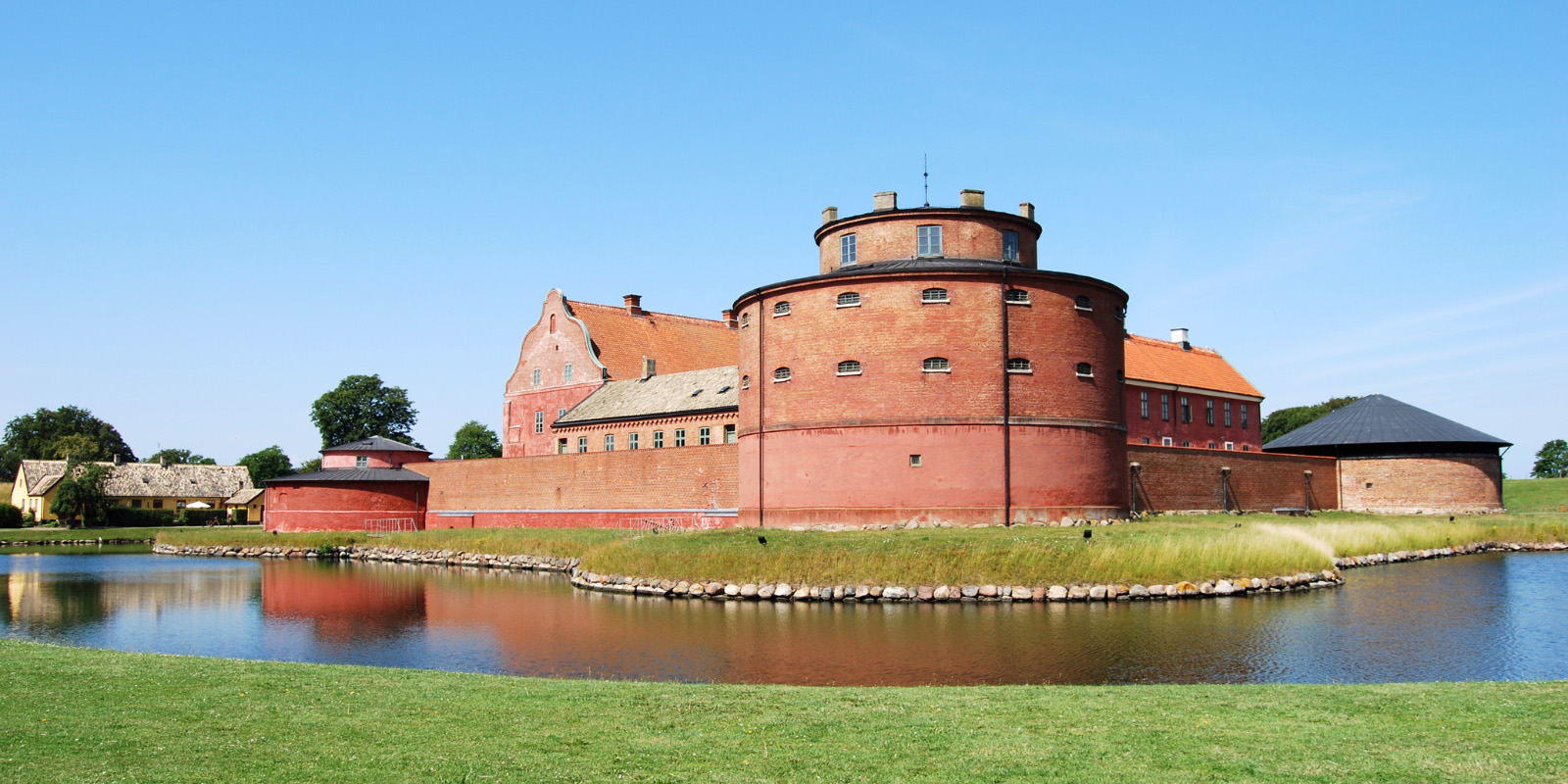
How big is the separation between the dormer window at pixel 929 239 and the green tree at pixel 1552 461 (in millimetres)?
90677

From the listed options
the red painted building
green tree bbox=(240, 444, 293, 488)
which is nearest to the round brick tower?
the red painted building

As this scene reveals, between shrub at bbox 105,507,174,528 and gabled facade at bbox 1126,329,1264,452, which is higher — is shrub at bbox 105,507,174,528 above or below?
below

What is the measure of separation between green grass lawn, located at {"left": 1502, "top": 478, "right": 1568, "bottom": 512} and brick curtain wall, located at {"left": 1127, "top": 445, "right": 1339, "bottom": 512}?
12.7 m

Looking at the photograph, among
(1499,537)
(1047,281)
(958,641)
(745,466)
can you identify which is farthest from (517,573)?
(1499,537)

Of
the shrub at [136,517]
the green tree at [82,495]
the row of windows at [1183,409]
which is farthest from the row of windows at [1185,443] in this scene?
the shrub at [136,517]

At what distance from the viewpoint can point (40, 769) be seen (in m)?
6.12

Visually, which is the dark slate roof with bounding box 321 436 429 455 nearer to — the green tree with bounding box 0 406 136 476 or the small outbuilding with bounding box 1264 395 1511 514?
the small outbuilding with bounding box 1264 395 1511 514

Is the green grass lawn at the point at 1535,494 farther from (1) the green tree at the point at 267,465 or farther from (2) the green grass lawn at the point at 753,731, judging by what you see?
(1) the green tree at the point at 267,465

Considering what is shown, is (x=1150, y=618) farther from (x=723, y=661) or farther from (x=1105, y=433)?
(x=1105, y=433)

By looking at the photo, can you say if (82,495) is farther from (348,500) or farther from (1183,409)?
(1183,409)

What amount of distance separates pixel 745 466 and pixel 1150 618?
13554 mm

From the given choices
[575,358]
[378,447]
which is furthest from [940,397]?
[378,447]

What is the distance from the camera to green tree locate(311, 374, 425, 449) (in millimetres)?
64938

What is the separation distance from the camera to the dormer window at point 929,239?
27219mm
